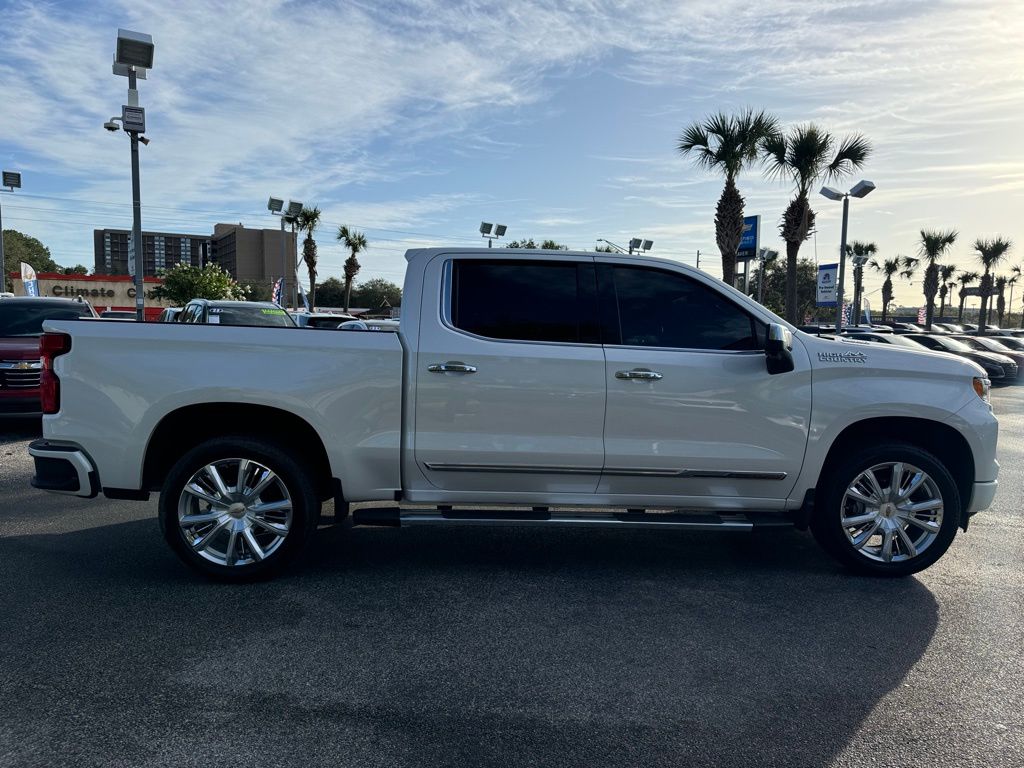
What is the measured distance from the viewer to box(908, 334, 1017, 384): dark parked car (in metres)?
19.8

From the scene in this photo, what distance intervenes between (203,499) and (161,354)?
2.91 ft

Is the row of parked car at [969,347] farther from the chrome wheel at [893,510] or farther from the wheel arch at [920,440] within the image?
the chrome wheel at [893,510]

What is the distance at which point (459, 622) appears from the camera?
4.16 m

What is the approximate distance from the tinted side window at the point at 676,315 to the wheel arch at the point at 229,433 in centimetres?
207

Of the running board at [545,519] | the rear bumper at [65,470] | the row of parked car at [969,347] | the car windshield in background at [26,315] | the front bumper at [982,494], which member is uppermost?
the car windshield in background at [26,315]

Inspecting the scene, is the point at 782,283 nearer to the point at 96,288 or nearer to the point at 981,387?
the point at 96,288

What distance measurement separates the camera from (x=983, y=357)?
68.5 feet

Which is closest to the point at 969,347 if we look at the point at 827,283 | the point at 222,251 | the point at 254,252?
the point at 827,283

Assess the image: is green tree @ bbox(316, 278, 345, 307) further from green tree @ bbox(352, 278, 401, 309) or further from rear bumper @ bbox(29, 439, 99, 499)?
rear bumper @ bbox(29, 439, 99, 499)

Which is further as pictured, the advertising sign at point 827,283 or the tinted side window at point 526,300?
the advertising sign at point 827,283

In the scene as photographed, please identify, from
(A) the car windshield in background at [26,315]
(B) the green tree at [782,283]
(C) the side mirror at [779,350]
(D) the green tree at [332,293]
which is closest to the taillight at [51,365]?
(C) the side mirror at [779,350]

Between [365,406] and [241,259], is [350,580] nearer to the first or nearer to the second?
[365,406]

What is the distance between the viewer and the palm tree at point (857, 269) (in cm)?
3777

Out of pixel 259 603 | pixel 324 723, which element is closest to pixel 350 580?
pixel 259 603
